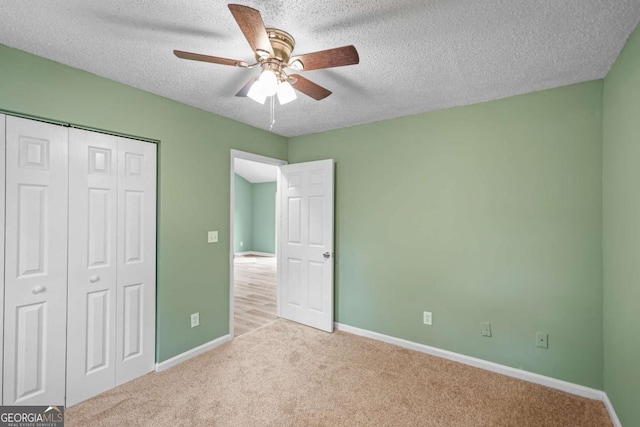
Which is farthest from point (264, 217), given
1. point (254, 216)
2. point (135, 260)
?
point (135, 260)

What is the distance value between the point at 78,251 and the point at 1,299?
0.46 m

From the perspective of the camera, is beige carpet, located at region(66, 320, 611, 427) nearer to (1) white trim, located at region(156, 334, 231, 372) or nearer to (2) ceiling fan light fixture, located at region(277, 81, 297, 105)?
(1) white trim, located at region(156, 334, 231, 372)

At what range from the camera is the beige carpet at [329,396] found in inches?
75.6

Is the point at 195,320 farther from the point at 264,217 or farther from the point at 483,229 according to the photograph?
the point at 264,217

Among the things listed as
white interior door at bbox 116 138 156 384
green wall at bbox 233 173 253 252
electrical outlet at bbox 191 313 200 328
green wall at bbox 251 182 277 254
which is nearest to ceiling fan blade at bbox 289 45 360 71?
white interior door at bbox 116 138 156 384

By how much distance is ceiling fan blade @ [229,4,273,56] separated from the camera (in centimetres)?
109

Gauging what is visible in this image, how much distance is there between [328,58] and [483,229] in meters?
2.06

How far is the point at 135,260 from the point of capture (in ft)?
7.84

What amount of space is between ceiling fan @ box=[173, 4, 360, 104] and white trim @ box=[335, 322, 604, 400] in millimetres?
2599

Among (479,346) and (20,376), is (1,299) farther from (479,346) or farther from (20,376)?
(479,346)

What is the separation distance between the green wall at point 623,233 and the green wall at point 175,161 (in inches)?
121

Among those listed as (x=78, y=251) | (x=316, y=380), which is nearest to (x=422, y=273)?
(x=316, y=380)

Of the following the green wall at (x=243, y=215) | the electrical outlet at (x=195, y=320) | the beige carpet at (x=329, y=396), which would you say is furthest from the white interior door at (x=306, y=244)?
the green wall at (x=243, y=215)

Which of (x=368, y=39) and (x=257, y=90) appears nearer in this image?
(x=257, y=90)
